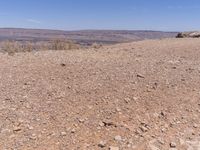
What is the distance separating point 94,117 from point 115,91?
106 centimetres

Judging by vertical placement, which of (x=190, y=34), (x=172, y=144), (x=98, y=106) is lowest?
(x=172, y=144)

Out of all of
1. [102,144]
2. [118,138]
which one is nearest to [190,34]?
[118,138]

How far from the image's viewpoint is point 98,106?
6102mm

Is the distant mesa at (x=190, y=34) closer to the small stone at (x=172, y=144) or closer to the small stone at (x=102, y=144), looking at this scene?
the small stone at (x=172, y=144)

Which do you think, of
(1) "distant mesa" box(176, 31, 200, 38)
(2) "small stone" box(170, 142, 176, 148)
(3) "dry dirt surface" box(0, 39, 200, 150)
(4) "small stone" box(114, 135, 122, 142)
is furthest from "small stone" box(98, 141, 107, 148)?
(1) "distant mesa" box(176, 31, 200, 38)

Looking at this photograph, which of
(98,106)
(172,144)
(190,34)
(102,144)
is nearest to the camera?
(102,144)

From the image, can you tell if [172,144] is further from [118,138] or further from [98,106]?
[98,106]

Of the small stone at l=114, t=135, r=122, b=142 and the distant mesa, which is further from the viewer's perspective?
the distant mesa

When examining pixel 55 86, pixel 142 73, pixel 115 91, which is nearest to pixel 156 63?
pixel 142 73

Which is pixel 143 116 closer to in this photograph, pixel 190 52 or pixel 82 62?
pixel 82 62

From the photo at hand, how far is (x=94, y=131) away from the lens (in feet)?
17.8

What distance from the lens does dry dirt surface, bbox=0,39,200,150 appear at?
5.22 meters

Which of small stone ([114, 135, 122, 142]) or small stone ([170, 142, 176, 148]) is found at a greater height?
small stone ([114, 135, 122, 142])

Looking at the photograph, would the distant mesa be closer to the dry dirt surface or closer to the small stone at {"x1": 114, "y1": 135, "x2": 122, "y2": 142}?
the dry dirt surface
